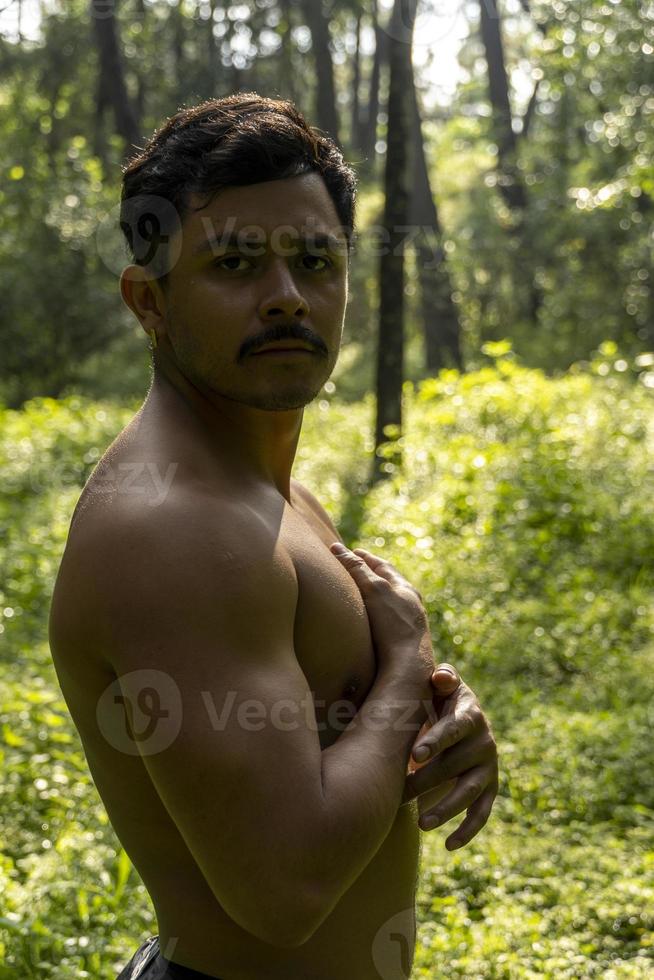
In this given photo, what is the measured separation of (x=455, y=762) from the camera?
1636 millimetres

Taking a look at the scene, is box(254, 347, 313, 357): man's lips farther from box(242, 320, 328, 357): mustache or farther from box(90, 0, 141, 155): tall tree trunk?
box(90, 0, 141, 155): tall tree trunk

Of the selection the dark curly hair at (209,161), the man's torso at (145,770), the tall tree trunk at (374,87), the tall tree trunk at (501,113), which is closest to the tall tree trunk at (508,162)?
the tall tree trunk at (501,113)

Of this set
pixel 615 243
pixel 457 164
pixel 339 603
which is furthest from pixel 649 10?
pixel 457 164

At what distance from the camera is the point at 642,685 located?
18.6 feet

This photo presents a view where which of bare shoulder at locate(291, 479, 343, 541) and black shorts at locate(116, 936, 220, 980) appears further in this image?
bare shoulder at locate(291, 479, 343, 541)

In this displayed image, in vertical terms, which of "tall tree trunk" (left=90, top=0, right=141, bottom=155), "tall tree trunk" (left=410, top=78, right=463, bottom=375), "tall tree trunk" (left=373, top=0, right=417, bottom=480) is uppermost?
"tall tree trunk" (left=90, top=0, right=141, bottom=155)

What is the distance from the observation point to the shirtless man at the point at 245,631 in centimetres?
127

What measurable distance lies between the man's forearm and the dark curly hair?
72cm

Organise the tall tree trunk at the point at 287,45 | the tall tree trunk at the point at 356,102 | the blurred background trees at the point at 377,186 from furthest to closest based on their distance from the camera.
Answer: the tall tree trunk at the point at 356,102 < the tall tree trunk at the point at 287,45 < the blurred background trees at the point at 377,186

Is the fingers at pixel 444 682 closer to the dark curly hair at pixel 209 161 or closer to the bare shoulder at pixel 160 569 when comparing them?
the bare shoulder at pixel 160 569

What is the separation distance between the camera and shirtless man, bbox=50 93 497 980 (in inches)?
49.9

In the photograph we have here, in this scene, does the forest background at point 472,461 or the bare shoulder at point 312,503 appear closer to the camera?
the bare shoulder at point 312,503

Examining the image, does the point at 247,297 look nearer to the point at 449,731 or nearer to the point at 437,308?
the point at 449,731

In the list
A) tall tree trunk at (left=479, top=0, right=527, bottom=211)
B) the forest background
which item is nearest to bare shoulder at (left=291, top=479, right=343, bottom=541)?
the forest background
